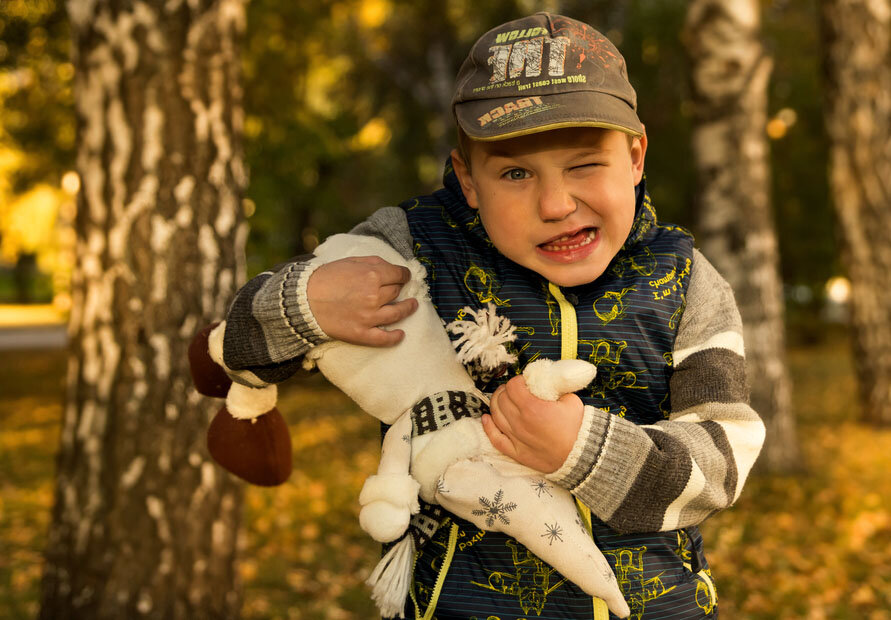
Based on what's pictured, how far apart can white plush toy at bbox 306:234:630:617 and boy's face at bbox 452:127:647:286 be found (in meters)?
0.19

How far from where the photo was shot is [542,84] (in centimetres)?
171

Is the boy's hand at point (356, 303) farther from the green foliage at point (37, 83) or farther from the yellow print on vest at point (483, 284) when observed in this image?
the green foliage at point (37, 83)

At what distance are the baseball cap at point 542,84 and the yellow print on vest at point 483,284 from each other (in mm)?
341

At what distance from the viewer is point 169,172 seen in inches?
140

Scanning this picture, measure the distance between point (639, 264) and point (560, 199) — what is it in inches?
11.7

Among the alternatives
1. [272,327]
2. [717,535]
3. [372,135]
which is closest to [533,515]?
[272,327]

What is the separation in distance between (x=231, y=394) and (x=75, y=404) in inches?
82.3

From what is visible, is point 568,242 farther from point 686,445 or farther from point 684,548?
point 684,548

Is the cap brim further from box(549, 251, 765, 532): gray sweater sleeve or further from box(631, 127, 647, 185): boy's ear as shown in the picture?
box(549, 251, 765, 532): gray sweater sleeve

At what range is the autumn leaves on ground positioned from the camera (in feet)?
16.3

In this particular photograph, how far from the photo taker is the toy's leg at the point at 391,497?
1.72 meters

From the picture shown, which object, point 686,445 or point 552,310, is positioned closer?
point 686,445

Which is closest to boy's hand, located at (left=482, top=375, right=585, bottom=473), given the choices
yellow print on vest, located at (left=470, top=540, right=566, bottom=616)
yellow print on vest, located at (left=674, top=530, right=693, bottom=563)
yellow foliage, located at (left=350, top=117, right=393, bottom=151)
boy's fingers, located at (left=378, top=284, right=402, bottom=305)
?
yellow print on vest, located at (left=470, top=540, right=566, bottom=616)

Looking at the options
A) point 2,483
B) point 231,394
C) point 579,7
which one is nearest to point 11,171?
point 2,483
